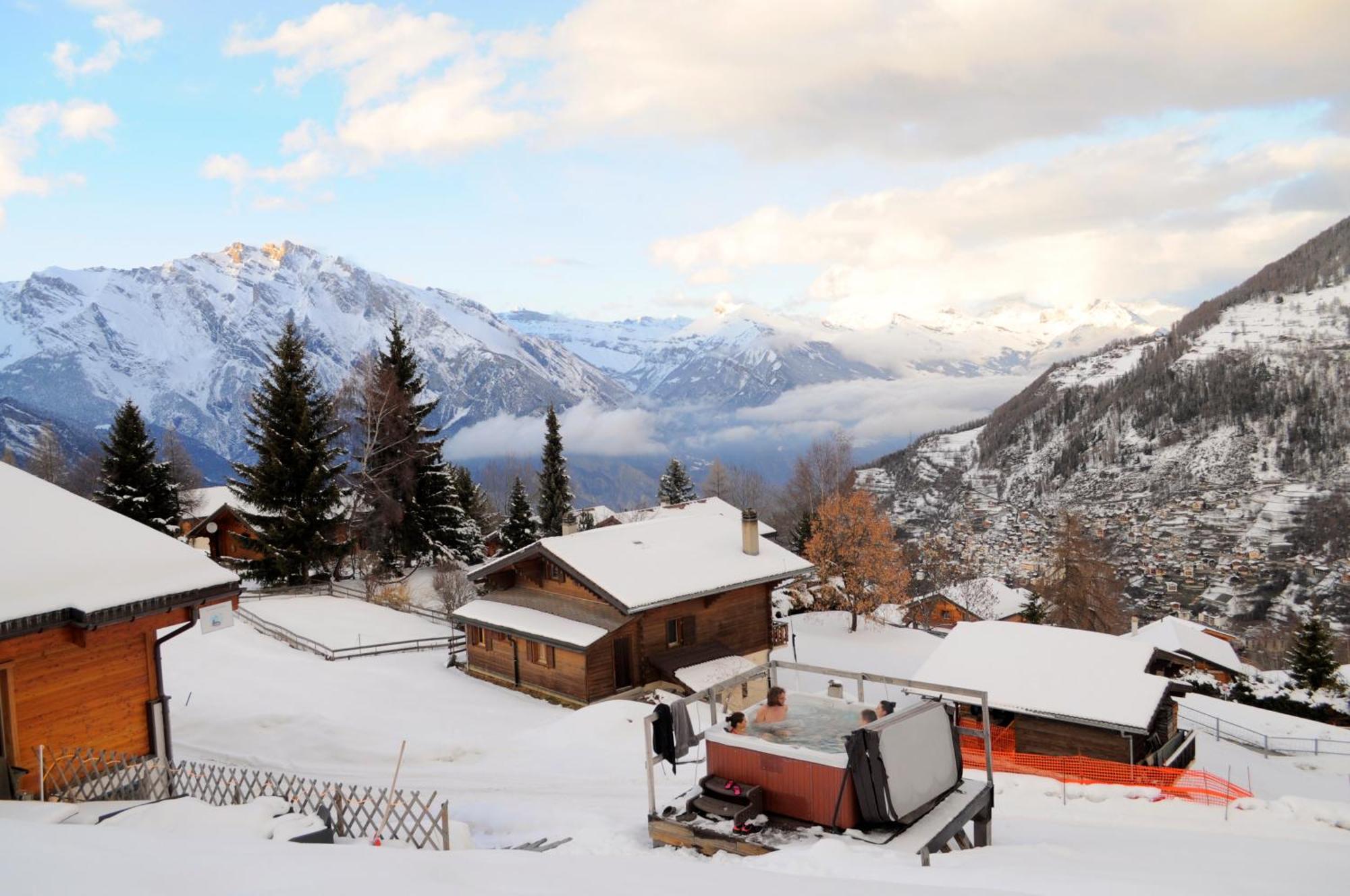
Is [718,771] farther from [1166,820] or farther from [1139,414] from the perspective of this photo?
[1139,414]

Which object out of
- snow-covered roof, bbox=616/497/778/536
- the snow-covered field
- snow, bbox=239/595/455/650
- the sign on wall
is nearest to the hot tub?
the snow-covered field

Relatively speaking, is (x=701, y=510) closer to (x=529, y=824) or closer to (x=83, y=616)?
(x=529, y=824)

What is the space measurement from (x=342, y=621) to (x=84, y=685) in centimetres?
2312

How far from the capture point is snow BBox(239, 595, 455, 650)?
32.4 m

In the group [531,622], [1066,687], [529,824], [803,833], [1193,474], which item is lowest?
[1193,474]

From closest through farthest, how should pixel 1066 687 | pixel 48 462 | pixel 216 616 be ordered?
pixel 216 616, pixel 1066 687, pixel 48 462

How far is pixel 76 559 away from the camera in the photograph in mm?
12070

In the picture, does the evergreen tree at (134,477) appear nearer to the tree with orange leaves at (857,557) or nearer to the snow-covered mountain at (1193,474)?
the tree with orange leaves at (857,557)

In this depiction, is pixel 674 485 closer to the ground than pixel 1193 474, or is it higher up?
higher up

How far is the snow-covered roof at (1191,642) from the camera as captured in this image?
47500 mm

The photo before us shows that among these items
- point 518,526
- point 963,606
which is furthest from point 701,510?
point 963,606

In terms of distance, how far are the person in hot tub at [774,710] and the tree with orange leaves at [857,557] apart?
3707 cm

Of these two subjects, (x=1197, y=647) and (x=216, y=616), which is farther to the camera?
(x=1197, y=647)

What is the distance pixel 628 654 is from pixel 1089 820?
58.2ft
